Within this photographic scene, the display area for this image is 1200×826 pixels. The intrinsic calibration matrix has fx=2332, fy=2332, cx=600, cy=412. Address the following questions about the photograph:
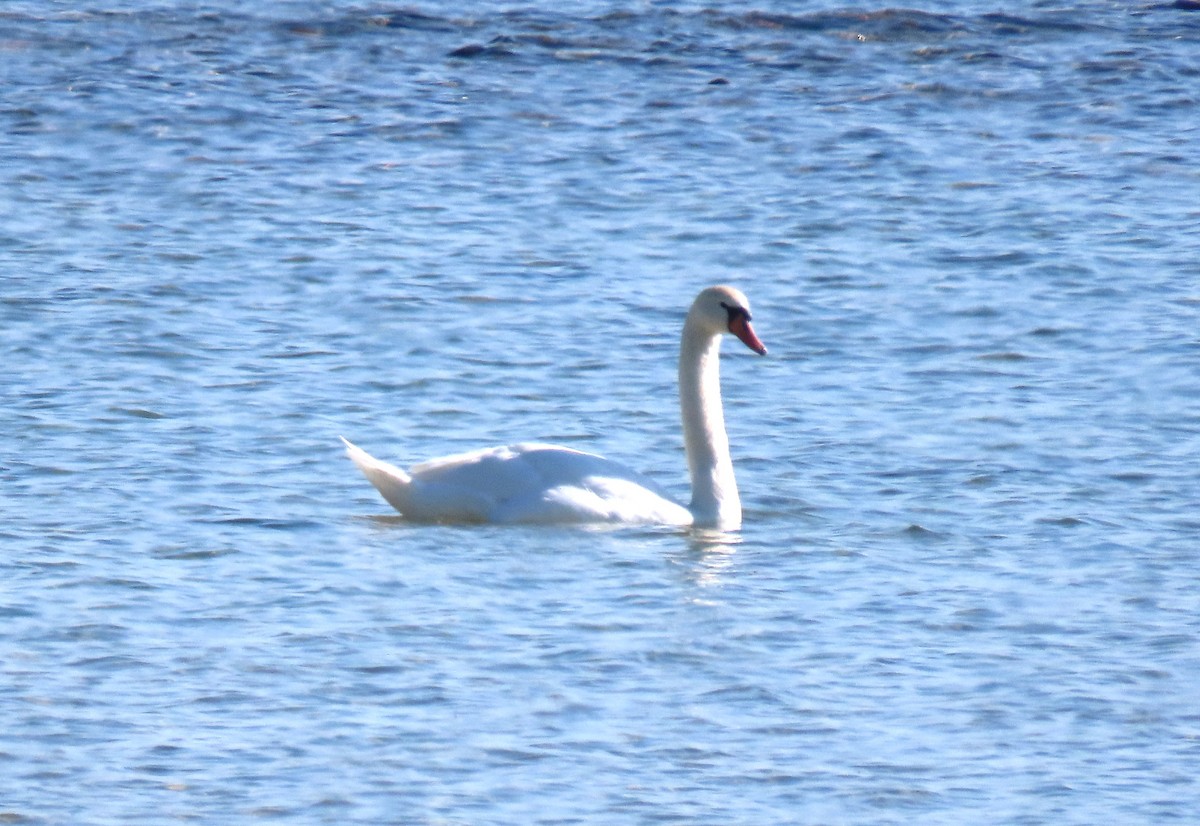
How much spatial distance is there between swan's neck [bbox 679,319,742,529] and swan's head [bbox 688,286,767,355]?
0.20 feet

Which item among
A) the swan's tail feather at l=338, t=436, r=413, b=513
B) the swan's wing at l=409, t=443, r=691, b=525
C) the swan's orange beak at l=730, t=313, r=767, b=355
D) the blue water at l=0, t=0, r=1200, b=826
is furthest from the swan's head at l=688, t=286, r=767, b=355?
the swan's tail feather at l=338, t=436, r=413, b=513

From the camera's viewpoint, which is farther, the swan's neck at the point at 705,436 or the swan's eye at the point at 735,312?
the swan's eye at the point at 735,312

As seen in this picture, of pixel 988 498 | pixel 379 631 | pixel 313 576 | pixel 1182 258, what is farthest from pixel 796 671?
pixel 1182 258

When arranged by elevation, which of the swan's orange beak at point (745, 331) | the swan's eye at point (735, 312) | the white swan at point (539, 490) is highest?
the swan's eye at point (735, 312)

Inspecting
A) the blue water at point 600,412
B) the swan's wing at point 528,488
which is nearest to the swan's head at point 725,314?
the blue water at point 600,412

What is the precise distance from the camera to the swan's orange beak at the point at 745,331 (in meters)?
9.28

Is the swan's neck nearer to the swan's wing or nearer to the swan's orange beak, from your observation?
the swan's orange beak

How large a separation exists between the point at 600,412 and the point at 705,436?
1.14 meters

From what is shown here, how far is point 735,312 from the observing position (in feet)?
30.7

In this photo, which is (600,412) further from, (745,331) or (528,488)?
(528,488)

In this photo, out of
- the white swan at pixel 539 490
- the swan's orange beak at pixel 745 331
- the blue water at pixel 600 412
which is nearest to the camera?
the blue water at pixel 600 412

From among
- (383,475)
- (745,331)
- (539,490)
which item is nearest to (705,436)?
(745,331)

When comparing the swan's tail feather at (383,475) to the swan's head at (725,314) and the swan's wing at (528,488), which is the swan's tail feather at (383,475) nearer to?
the swan's wing at (528,488)

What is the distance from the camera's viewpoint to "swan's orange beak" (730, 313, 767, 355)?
928 cm
